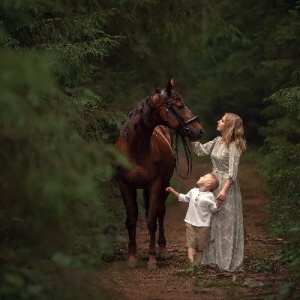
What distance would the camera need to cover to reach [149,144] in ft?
33.6

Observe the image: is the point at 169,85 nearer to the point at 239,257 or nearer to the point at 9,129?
the point at 239,257

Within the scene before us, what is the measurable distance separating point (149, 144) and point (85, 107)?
1.00m

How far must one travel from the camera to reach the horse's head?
9.79m

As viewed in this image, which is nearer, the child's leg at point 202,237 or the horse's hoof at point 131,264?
the child's leg at point 202,237

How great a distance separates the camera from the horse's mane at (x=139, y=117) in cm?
991

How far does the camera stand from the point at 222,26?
51.9 feet

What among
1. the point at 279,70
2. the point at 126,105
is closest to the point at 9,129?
the point at 126,105

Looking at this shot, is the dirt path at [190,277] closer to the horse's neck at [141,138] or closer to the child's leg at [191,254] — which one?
the child's leg at [191,254]

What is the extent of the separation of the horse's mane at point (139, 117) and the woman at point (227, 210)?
3.03 ft

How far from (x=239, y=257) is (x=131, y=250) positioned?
1.50 meters

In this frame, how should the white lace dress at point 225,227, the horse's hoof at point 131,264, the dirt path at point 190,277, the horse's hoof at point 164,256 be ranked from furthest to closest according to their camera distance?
the horse's hoof at point 164,256, the horse's hoof at point 131,264, the white lace dress at point 225,227, the dirt path at point 190,277

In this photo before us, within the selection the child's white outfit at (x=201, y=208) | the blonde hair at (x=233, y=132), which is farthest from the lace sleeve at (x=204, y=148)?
the child's white outfit at (x=201, y=208)

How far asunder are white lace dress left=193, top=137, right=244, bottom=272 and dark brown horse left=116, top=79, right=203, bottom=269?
40cm

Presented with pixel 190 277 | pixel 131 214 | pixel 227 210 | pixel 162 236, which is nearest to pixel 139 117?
pixel 131 214
